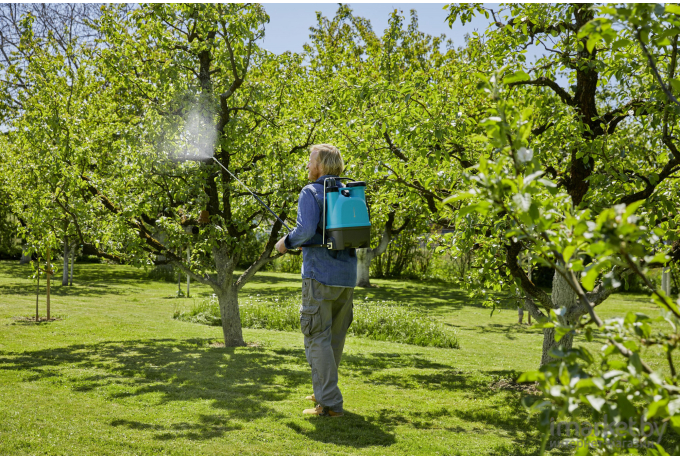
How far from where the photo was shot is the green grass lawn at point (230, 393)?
12.0 ft

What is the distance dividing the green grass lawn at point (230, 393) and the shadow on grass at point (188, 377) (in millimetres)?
15

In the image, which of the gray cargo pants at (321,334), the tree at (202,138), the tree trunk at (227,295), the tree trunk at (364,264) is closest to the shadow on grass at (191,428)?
the gray cargo pants at (321,334)

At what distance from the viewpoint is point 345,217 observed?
3873 mm

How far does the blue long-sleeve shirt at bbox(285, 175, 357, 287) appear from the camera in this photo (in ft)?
13.1

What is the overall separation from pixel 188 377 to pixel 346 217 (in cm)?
292

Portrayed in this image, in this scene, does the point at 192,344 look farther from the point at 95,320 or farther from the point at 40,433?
the point at 40,433

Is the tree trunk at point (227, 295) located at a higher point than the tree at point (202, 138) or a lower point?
lower

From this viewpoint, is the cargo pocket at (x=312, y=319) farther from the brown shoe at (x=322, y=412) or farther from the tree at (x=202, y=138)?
the tree at (x=202, y=138)

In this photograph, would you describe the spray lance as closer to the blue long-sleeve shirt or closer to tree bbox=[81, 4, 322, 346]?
the blue long-sleeve shirt

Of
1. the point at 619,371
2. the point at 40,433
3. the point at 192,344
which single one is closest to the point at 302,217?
the point at 40,433

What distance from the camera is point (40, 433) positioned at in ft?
12.2

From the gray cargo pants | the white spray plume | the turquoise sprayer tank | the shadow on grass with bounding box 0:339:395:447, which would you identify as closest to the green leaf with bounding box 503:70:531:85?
the turquoise sprayer tank

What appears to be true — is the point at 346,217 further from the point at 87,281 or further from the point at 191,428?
the point at 87,281

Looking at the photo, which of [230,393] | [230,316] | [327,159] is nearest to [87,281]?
[230,316]
